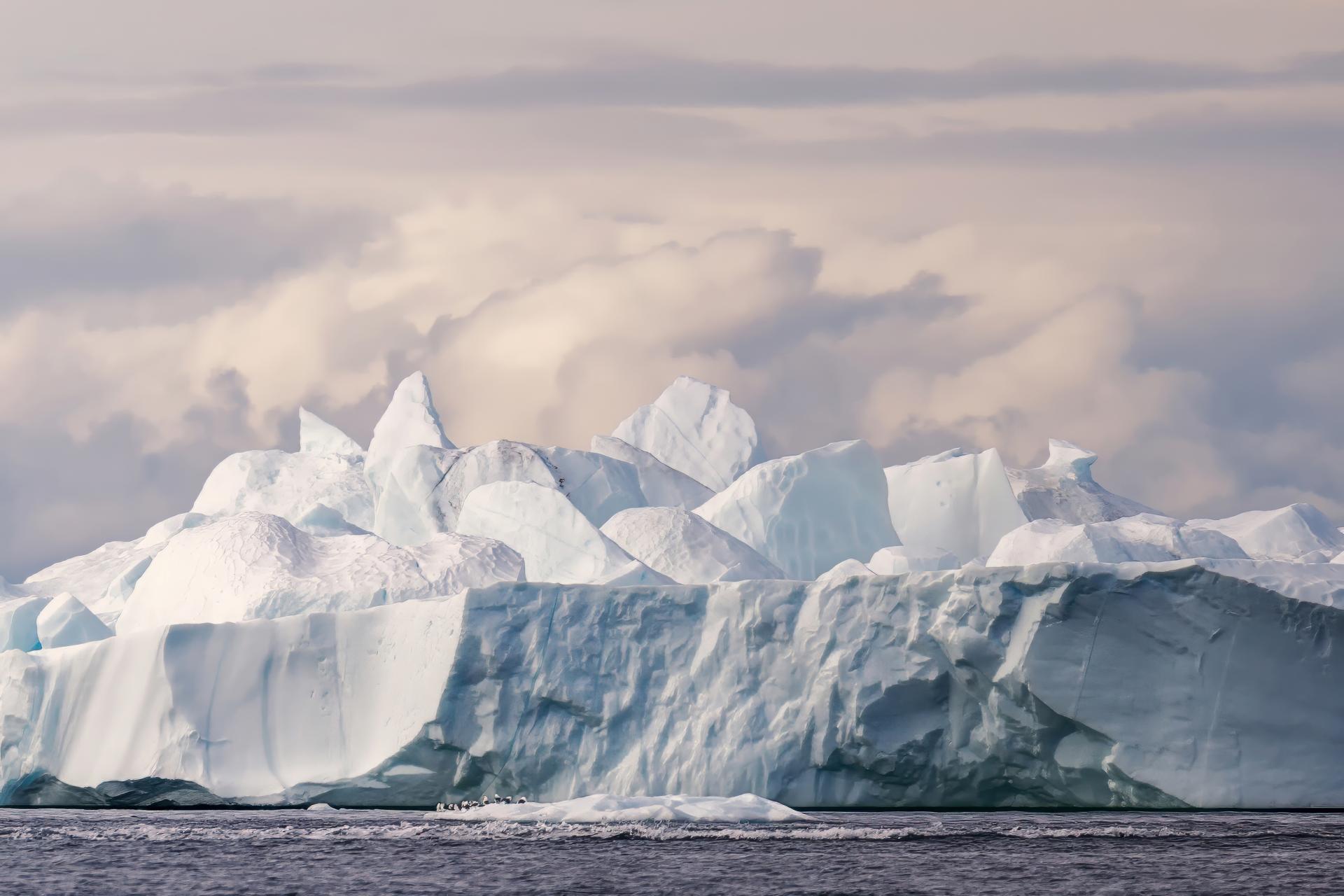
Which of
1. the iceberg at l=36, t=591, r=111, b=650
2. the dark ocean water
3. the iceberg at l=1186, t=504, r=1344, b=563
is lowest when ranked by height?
the dark ocean water

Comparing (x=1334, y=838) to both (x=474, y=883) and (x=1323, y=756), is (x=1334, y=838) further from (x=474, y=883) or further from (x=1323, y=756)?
(x=474, y=883)

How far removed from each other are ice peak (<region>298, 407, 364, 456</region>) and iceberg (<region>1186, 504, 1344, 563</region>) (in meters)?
15.9

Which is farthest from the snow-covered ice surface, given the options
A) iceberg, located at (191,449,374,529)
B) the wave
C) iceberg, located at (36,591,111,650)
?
iceberg, located at (191,449,374,529)

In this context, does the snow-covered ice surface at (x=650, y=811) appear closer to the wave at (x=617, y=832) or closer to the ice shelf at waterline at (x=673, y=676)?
the wave at (x=617, y=832)

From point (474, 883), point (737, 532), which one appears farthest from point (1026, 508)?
point (474, 883)

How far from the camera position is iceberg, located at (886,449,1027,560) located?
27297mm

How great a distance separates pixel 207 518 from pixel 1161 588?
738 inches

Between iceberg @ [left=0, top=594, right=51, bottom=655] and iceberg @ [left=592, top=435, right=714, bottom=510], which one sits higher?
iceberg @ [left=592, top=435, right=714, bottom=510]

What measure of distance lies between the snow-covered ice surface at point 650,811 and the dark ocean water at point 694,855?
0.25m

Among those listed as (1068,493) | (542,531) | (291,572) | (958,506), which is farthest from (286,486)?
(1068,493)

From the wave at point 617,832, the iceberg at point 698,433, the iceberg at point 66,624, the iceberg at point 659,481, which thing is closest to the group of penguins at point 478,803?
the wave at point 617,832

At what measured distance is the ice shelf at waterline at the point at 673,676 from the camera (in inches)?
687

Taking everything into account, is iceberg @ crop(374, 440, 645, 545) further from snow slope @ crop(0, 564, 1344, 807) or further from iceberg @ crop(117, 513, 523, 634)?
snow slope @ crop(0, 564, 1344, 807)

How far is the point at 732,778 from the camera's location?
60.1 ft
